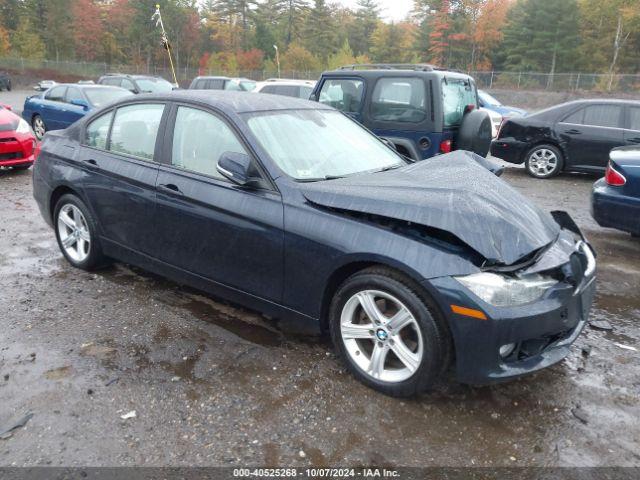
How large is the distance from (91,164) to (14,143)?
5.56 m

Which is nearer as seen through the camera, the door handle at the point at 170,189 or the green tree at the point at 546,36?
the door handle at the point at 170,189

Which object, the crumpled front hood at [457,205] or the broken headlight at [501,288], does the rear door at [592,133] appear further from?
the broken headlight at [501,288]

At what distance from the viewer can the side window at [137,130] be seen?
159 inches

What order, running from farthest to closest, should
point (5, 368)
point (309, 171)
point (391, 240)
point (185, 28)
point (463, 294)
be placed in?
1. point (185, 28)
2. point (309, 171)
3. point (5, 368)
4. point (391, 240)
5. point (463, 294)

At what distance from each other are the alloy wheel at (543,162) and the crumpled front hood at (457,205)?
7133 mm

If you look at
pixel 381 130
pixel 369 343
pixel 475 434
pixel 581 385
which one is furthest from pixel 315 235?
pixel 381 130

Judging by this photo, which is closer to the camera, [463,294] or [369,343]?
[463,294]

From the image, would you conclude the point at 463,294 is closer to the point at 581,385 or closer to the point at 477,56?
the point at 581,385

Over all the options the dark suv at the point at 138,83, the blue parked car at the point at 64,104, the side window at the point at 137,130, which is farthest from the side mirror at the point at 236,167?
the dark suv at the point at 138,83

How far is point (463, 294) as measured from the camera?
8.62 ft

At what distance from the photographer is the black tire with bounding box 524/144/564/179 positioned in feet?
32.2

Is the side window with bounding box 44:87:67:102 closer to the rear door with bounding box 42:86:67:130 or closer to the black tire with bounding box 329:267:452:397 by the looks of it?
the rear door with bounding box 42:86:67:130

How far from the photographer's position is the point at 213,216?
353cm

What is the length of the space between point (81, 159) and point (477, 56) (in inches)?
2227
